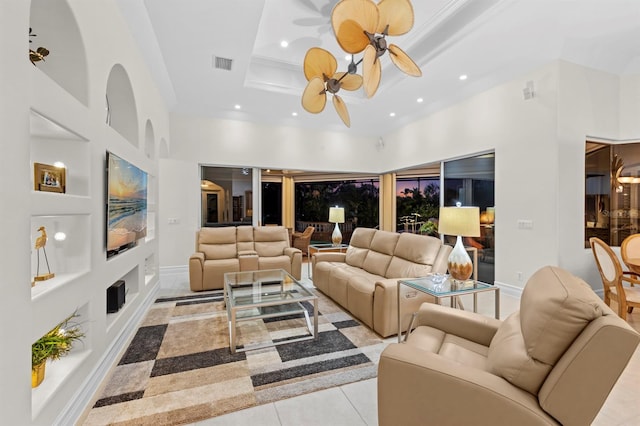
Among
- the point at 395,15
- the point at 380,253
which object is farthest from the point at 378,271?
the point at 395,15

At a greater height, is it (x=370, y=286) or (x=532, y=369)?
(x=532, y=369)

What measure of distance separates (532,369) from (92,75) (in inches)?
126

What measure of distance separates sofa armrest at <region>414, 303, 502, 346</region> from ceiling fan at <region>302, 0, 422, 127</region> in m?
1.89

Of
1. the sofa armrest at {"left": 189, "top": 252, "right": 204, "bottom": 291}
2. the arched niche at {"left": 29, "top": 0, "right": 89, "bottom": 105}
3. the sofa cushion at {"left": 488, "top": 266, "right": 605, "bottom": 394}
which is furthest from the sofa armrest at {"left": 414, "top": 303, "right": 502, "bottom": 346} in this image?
the sofa armrest at {"left": 189, "top": 252, "right": 204, "bottom": 291}

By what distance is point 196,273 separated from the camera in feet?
14.5

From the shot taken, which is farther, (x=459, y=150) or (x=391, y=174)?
(x=391, y=174)

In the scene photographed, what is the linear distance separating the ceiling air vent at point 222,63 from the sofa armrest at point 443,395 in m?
3.96

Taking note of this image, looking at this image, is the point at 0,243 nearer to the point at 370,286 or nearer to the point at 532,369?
the point at 532,369

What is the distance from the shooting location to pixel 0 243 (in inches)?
48.5

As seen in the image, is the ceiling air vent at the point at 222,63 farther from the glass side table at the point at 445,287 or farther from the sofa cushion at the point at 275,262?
the glass side table at the point at 445,287

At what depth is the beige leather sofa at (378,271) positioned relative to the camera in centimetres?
284

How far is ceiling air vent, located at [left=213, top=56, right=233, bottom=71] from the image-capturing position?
3803 millimetres

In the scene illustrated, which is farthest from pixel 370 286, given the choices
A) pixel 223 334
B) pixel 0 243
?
pixel 0 243

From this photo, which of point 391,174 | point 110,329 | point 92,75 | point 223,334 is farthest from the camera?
point 391,174
